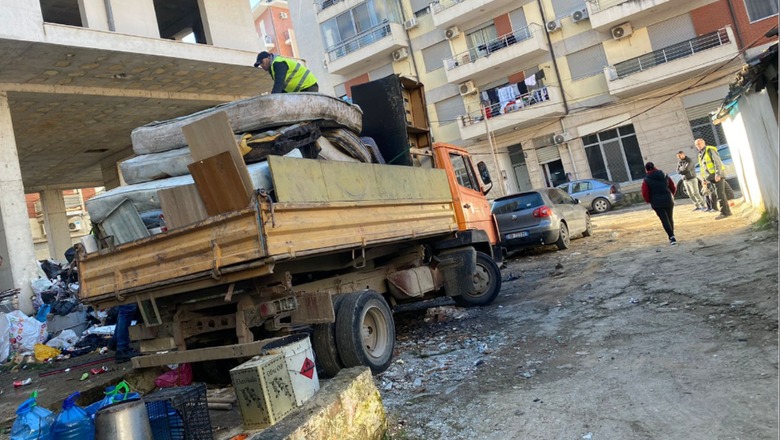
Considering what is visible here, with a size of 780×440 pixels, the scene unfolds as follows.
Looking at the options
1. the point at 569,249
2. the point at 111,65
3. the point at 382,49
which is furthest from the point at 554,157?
the point at 111,65

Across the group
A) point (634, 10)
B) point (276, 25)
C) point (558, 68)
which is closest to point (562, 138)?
point (558, 68)

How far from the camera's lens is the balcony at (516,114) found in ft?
74.6

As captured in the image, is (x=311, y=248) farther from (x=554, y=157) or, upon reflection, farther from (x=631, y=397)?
(x=554, y=157)

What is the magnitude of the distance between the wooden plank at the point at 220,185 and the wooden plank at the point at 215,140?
4cm

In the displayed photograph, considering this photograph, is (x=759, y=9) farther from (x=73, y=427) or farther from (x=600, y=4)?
(x=73, y=427)

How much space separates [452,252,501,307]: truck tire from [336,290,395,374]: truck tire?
2.63 metres

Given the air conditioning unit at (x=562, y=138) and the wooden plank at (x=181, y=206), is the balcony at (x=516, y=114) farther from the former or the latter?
the wooden plank at (x=181, y=206)

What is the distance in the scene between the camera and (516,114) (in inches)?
924

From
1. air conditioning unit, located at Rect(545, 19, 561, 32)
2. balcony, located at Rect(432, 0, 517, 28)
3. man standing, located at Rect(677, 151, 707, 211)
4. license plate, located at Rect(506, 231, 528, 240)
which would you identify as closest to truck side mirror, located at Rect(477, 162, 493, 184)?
license plate, located at Rect(506, 231, 528, 240)

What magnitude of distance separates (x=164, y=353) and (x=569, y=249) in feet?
30.5

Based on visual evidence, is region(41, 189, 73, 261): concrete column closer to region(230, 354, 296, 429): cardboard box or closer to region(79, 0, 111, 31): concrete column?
region(79, 0, 111, 31): concrete column

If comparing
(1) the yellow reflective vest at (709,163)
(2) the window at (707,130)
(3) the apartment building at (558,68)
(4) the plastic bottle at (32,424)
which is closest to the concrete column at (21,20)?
(4) the plastic bottle at (32,424)

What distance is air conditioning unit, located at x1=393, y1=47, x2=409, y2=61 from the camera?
26.3m

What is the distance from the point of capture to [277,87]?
597 cm
